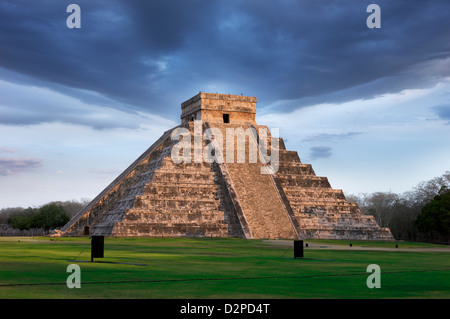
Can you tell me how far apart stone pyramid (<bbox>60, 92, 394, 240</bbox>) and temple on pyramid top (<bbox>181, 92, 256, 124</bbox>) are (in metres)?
0.09

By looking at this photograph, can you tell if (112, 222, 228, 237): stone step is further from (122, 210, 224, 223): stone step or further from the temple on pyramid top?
the temple on pyramid top

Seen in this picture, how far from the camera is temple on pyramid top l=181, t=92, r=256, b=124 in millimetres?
54188

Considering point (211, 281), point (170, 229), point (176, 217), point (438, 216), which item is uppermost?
point (176, 217)

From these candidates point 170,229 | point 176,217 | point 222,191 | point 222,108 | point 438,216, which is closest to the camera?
point 170,229

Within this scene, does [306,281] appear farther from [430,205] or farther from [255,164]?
[430,205]

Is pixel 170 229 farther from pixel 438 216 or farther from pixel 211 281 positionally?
pixel 211 281

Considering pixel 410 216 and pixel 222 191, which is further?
pixel 410 216

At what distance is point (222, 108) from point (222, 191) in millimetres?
10449

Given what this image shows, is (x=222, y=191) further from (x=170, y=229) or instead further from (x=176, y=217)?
(x=170, y=229)

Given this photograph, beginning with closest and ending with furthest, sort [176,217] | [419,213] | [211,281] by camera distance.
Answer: [211,281] < [176,217] < [419,213]

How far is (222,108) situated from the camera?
54.6 m

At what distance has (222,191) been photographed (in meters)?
47.2

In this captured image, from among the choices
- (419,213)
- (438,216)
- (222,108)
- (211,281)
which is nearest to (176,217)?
(222,108)

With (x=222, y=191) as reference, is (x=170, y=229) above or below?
below
